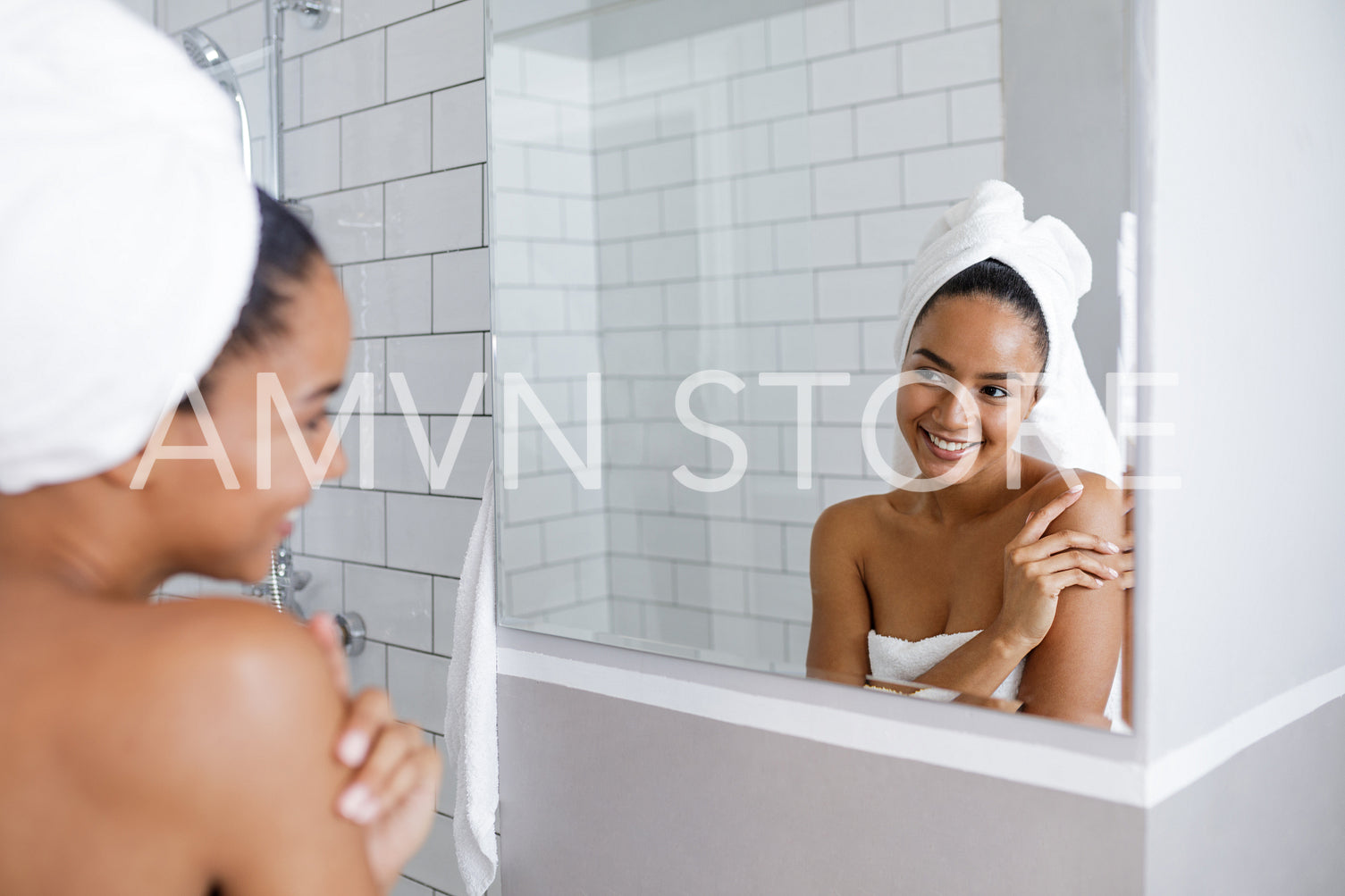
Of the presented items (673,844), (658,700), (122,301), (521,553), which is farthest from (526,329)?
(122,301)

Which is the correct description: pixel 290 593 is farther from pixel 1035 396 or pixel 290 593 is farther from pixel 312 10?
pixel 1035 396

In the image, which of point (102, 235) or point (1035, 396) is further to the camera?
point (1035, 396)

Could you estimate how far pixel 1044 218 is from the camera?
0.84m

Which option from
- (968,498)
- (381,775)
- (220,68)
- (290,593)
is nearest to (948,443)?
(968,498)

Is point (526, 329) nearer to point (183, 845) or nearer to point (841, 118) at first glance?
point (841, 118)

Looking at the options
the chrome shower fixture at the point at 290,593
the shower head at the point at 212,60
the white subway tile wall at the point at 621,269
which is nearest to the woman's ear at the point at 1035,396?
the white subway tile wall at the point at 621,269

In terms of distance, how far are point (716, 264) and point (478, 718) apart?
0.62 m

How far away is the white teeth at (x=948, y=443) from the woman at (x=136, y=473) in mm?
535

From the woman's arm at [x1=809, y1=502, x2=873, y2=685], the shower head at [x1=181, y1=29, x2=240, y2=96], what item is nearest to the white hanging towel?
the woman's arm at [x1=809, y1=502, x2=873, y2=685]

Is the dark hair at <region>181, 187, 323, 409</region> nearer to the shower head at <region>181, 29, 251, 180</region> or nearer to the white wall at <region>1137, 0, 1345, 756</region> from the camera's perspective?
Answer: the white wall at <region>1137, 0, 1345, 756</region>

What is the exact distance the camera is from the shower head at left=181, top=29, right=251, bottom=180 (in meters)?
1.63

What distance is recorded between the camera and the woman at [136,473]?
1.67 feet

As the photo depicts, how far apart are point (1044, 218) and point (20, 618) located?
0.76 meters

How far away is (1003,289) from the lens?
86 cm
